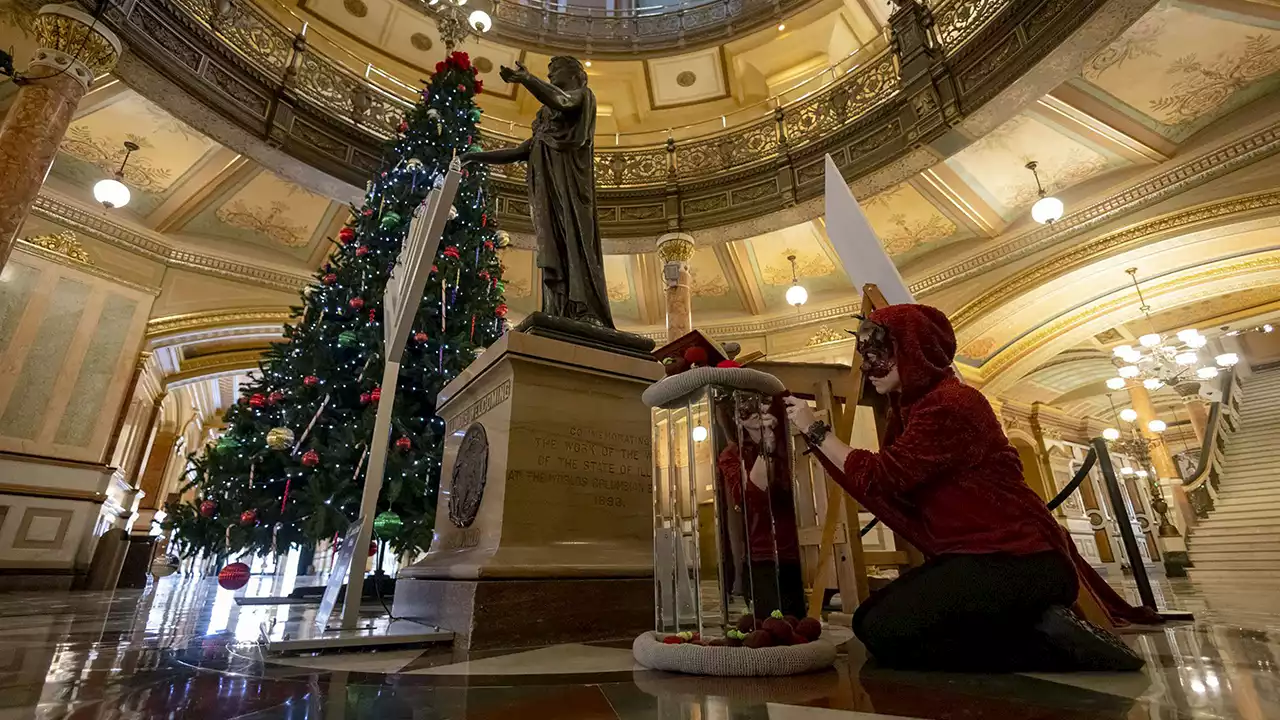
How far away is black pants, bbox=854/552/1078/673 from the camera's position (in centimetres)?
122

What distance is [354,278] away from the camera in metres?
4.33

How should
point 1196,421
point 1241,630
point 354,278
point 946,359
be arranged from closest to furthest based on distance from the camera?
point 946,359, point 1241,630, point 354,278, point 1196,421

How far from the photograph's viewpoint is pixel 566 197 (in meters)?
2.88

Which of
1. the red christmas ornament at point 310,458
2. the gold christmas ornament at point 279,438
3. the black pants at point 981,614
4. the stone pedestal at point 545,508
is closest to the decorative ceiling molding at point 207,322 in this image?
the gold christmas ornament at point 279,438

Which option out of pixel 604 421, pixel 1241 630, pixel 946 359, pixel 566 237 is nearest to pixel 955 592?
pixel 946 359

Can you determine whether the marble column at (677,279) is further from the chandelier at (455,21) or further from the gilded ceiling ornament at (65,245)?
the gilded ceiling ornament at (65,245)

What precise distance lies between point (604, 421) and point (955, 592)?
138cm

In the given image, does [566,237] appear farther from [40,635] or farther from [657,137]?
[657,137]

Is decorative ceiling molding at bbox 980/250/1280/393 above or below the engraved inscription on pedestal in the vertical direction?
above

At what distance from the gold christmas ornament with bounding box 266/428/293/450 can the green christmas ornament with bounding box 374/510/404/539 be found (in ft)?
2.97

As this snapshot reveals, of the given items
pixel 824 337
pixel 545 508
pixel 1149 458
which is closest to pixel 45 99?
pixel 545 508

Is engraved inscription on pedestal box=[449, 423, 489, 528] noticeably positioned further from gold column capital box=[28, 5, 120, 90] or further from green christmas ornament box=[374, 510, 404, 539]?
gold column capital box=[28, 5, 120, 90]

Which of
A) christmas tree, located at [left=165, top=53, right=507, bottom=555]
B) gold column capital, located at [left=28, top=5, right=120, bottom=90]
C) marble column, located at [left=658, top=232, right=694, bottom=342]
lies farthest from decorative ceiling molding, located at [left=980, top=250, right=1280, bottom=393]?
gold column capital, located at [left=28, top=5, right=120, bottom=90]

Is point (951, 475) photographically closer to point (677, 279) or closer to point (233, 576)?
point (233, 576)
